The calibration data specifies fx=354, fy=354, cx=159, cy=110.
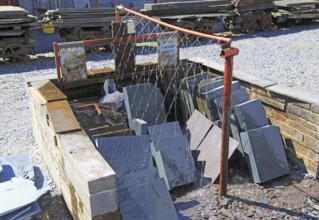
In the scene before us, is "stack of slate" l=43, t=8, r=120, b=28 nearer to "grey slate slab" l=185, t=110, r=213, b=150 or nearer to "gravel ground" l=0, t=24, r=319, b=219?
"gravel ground" l=0, t=24, r=319, b=219

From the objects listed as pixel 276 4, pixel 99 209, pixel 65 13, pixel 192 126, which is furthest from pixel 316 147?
pixel 276 4

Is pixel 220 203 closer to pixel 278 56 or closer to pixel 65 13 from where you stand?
pixel 278 56

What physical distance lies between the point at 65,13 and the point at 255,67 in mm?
6431

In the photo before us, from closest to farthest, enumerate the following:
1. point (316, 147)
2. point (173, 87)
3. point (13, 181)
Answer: point (13, 181) < point (316, 147) < point (173, 87)

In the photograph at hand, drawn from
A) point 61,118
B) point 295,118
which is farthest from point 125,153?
point 295,118

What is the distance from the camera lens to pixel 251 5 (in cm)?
1524

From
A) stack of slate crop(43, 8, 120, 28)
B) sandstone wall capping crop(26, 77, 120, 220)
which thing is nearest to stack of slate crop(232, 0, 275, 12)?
stack of slate crop(43, 8, 120, 28)

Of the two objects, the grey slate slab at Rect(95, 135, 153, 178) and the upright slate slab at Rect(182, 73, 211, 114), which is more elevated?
the upright slate slab at Rect(182, 73, 211, 114)

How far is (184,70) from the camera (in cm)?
617

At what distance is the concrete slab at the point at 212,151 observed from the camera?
445 centimetres

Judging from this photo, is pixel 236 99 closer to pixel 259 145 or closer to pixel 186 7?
pixel 259 145

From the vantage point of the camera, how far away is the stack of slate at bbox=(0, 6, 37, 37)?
1045cm

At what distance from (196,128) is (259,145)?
3.10 feet

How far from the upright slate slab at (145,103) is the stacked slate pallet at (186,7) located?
8416 mm
